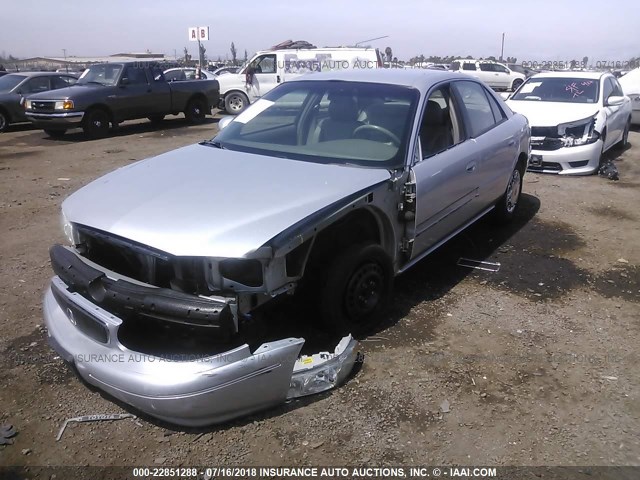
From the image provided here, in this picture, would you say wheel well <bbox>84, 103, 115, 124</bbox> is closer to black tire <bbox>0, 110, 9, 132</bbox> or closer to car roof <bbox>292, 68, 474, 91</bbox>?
black tire <bbox>0, 110, 9, 132</bbox>

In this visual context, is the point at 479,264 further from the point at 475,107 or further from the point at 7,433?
the point at 7,433

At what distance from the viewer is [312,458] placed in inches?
103

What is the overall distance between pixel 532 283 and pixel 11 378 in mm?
3865

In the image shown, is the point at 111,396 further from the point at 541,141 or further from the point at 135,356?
the point at 541,141

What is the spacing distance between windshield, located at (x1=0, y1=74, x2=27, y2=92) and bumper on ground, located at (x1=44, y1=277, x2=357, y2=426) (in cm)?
1321

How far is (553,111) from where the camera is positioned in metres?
8.71

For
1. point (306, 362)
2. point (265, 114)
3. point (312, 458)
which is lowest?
point (312, 458)

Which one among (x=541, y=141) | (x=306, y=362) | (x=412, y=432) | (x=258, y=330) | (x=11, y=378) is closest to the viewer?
(x=412, y=432)

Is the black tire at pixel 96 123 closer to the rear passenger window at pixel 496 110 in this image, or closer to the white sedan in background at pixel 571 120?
the white sedan in background at pixel 571 120

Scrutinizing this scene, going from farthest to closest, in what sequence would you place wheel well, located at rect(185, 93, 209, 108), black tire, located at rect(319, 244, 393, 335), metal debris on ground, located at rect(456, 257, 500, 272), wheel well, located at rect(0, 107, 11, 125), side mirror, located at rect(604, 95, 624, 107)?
wheel well, located at rect(185, 93, 209, 108) < wheel well, located at rect(0, 107, 11, 125) < side mirror, located at rect(604, 95, 624, 107) < metal debris on ground, located at rect(456, 257, 500, 272) < black tire, located at rect(319, 244, 393, 335)

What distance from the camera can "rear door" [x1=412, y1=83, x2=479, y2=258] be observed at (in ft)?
12.6

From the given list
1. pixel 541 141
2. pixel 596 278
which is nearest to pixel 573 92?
pixel 541 141

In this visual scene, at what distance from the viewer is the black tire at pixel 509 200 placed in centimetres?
565

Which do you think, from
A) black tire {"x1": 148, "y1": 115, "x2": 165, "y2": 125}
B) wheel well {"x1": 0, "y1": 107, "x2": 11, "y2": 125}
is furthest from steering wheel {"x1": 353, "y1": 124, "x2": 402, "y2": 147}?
wheel well {"x1": 0, "y1": 107, "x2": 11, "y2": 125}
